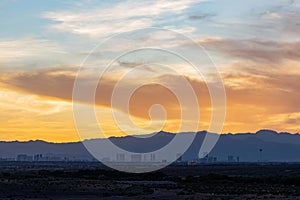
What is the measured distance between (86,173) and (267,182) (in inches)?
1985

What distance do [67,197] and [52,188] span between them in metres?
11.7

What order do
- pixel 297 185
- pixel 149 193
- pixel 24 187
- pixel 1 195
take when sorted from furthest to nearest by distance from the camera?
1. pixel 297 185
2. pixel 24 187
3. pixel 149 193
4. pixel 1 195

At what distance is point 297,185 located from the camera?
92938mm

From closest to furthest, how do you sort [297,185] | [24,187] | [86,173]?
[24,187] < [297,185] < [86,173]

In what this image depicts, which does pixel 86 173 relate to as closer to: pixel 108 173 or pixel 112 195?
pixel 108 173

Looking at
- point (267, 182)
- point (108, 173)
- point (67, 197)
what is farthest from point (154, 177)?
point (67, 197)

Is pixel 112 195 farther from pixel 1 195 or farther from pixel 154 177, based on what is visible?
pixel 154 177

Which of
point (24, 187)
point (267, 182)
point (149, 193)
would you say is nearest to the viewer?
point (149, 193)

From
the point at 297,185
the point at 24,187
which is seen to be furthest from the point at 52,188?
the point at 297,185

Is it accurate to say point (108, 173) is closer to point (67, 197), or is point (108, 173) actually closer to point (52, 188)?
point (52, 188)

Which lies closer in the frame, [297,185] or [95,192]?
[95,192]

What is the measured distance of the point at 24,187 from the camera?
7556 centimetres

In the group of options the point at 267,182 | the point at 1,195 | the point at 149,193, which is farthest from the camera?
the point at 267,182

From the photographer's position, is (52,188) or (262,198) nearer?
(262,198)
